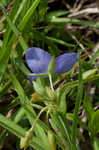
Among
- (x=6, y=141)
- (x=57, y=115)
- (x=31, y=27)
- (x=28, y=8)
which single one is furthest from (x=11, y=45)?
(x=6, y=141)

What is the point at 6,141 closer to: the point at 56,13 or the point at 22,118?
the point at 22,118

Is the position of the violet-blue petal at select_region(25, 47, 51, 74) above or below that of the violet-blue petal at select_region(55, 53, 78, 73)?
above

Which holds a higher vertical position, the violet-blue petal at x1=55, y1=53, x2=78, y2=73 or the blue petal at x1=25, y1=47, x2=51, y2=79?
the blue petal at x1=25, y1=47, x2=51, y2=79

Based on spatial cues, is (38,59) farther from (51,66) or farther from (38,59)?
(51,66)

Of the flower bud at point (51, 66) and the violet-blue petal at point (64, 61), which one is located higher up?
the flower bud at point (51, 66)

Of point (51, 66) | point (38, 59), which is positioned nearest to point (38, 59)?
point (38, 59)

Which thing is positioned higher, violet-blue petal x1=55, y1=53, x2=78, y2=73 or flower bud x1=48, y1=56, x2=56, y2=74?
flower bud x1=48, y1=56, x2=56, y2=74
